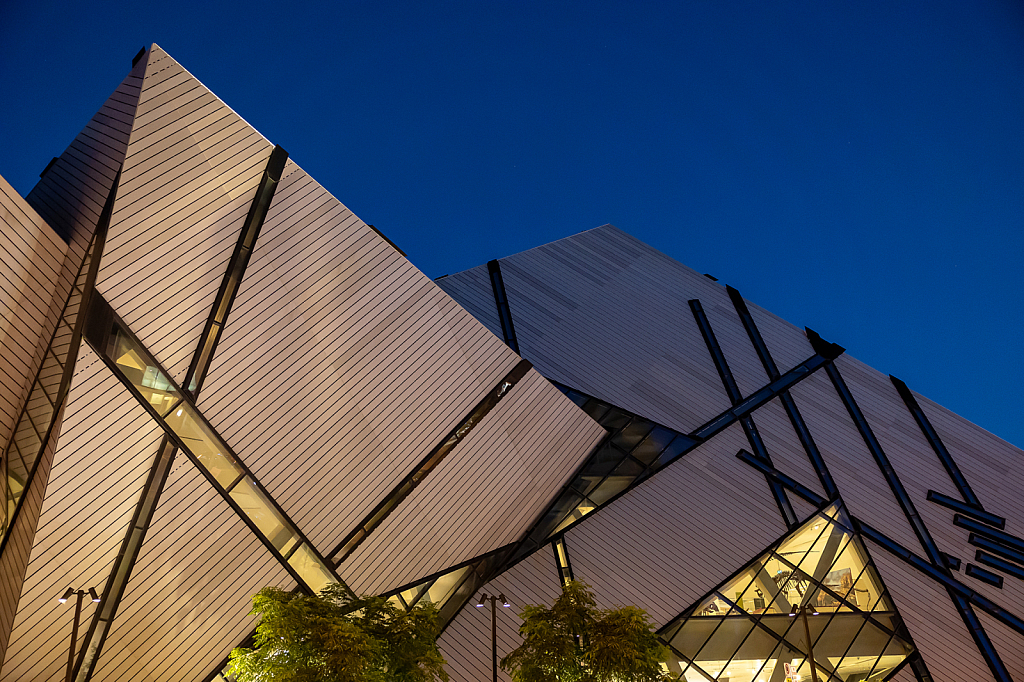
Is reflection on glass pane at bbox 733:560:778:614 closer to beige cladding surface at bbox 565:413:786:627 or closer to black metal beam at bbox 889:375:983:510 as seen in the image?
beige cladding surface at bbox 565:413:786:627

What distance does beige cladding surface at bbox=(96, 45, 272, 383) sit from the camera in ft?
48.1

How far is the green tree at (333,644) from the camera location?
42.6 feet

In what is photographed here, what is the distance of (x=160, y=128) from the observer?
1491cm

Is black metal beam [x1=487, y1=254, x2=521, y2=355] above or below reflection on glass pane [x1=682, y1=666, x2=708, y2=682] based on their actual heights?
above

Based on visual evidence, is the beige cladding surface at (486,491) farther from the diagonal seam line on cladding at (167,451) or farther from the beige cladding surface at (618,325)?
the diagonal seam line on cladding at (167,451)

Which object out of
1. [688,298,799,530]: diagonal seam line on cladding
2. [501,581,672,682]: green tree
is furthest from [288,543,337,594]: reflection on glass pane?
[688,298,799,530]: diagonal seam line on cladding

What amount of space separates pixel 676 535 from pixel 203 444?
606 inches

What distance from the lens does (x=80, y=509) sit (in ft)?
46.0

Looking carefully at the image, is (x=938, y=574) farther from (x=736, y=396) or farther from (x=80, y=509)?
(x=80, y=509)

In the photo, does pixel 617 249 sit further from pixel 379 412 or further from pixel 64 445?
pixel 64 445

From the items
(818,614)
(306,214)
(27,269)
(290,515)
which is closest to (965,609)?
(818,614)

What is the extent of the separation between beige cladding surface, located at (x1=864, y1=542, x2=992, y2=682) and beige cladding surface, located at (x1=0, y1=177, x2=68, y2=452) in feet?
84.4

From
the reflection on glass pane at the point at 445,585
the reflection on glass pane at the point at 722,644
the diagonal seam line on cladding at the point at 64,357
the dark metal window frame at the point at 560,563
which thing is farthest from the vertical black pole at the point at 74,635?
the reflection on glass pane at the point at 722,644

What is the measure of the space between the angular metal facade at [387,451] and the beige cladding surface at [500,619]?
3.4 inches
